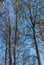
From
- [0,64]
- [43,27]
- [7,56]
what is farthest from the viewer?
[0,64]

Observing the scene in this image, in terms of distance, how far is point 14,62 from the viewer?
46.5 ft

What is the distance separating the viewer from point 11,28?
46.7ft

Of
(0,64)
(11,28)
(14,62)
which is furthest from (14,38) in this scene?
(0,64)

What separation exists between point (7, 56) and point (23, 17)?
513 centimetres

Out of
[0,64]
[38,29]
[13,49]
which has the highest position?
[38,29]

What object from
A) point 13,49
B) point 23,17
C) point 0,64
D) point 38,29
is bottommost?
point 0,64

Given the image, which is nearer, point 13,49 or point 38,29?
point 38,29

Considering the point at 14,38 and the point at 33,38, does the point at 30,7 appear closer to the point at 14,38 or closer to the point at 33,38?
the point at 33,38

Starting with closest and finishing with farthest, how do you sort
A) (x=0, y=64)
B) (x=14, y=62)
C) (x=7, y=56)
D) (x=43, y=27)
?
1. (x=43, y=27)
2. (x=14, y=62)
3. (x=7, y=56)
4. (x=0, y=64)

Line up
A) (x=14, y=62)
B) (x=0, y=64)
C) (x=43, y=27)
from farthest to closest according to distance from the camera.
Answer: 1. (x=0, y=64)
2. (x=14, y=62)
3. (x=43, y=27)

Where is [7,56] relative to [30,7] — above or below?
below

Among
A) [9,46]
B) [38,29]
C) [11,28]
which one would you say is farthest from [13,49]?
[38,29]

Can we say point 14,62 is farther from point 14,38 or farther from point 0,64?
point 0,64

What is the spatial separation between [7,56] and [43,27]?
569 centimetres
